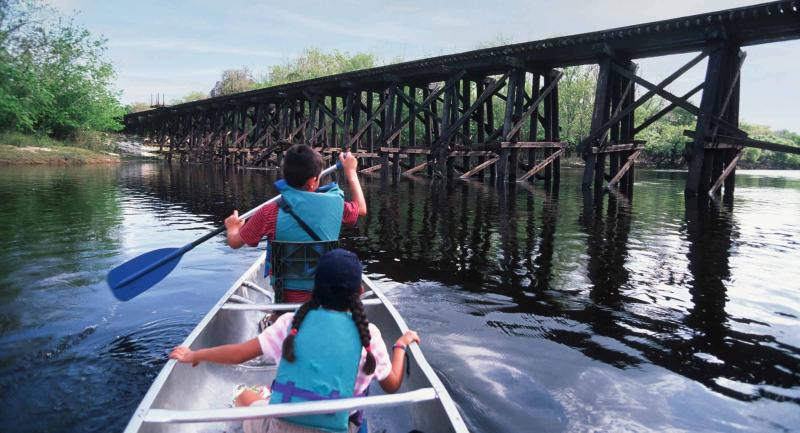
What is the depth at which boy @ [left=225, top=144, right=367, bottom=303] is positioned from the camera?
9.31 feet

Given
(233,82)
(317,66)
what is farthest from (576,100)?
(233,82)

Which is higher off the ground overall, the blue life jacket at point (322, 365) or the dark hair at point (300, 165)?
the dark hair at point (300, 165)

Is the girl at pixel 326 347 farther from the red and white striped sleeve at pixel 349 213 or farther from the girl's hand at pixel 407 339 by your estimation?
the red and white striped sleeve at pixel 349 213

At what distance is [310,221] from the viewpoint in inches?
118

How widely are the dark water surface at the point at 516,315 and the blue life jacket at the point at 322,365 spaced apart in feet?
3.72

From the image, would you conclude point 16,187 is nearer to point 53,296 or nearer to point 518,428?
point 53,296

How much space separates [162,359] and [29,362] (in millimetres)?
839

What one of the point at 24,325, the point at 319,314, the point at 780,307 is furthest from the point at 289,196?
the point at 780,307

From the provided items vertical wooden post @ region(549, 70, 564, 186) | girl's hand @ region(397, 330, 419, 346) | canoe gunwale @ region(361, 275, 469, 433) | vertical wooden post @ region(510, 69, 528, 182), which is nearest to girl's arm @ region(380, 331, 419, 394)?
girl's hand @ region(397, 330, 419, 346)

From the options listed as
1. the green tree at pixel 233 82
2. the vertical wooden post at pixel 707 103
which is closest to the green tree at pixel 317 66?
the green tree at pixel 233 82

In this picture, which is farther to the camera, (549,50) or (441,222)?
(549,50)

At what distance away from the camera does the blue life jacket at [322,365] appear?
1.89 meters

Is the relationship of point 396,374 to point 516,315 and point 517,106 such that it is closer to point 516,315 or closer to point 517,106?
point 516,315

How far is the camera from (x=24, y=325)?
411 centimetres
